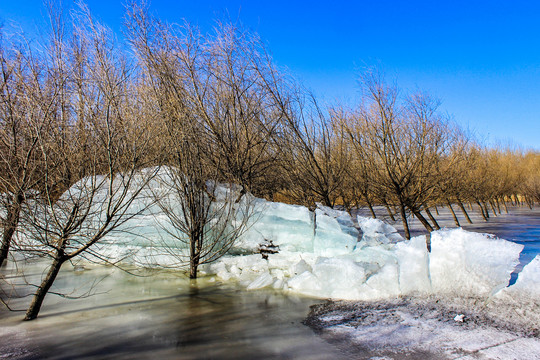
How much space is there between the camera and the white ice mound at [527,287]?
417cm

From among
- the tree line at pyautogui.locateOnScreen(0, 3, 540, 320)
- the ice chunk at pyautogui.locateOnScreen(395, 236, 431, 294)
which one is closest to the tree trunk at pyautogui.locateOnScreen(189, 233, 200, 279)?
the tree line at pyautogui.locateOnScreen(0, 3, 540, 320)

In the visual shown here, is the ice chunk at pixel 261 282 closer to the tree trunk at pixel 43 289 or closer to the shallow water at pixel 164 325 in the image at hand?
the shallow water at pixel 164 325

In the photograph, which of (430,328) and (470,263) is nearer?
(430,328)

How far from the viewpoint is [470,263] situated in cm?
472

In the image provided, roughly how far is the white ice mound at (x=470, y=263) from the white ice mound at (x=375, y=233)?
1.88 m

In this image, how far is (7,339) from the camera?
12.3 feet

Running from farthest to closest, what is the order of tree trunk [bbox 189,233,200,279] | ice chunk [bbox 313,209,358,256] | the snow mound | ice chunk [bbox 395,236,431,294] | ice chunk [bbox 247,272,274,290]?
ice chunk [bbox 313,209,358,256]
tree trunk [bbox 189,233,200,279]
ice chunk [bbox 247,272,274,290]
ice chunk [bbox 395,236,431,294]
the snow mound

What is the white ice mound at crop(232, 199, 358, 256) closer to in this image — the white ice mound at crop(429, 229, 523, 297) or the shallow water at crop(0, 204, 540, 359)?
Result: the shallow water at crop(0, 204, 540, 359)

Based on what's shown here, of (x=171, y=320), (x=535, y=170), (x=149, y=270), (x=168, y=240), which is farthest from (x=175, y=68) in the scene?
(x=535, y=170)

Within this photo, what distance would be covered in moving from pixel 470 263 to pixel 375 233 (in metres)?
2.45

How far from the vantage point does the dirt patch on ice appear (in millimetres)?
3316

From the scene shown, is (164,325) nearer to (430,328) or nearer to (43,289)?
(43,289)

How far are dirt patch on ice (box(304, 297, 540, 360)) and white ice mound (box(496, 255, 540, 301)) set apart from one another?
0.16 metres

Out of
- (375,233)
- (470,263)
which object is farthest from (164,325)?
(375,233)
